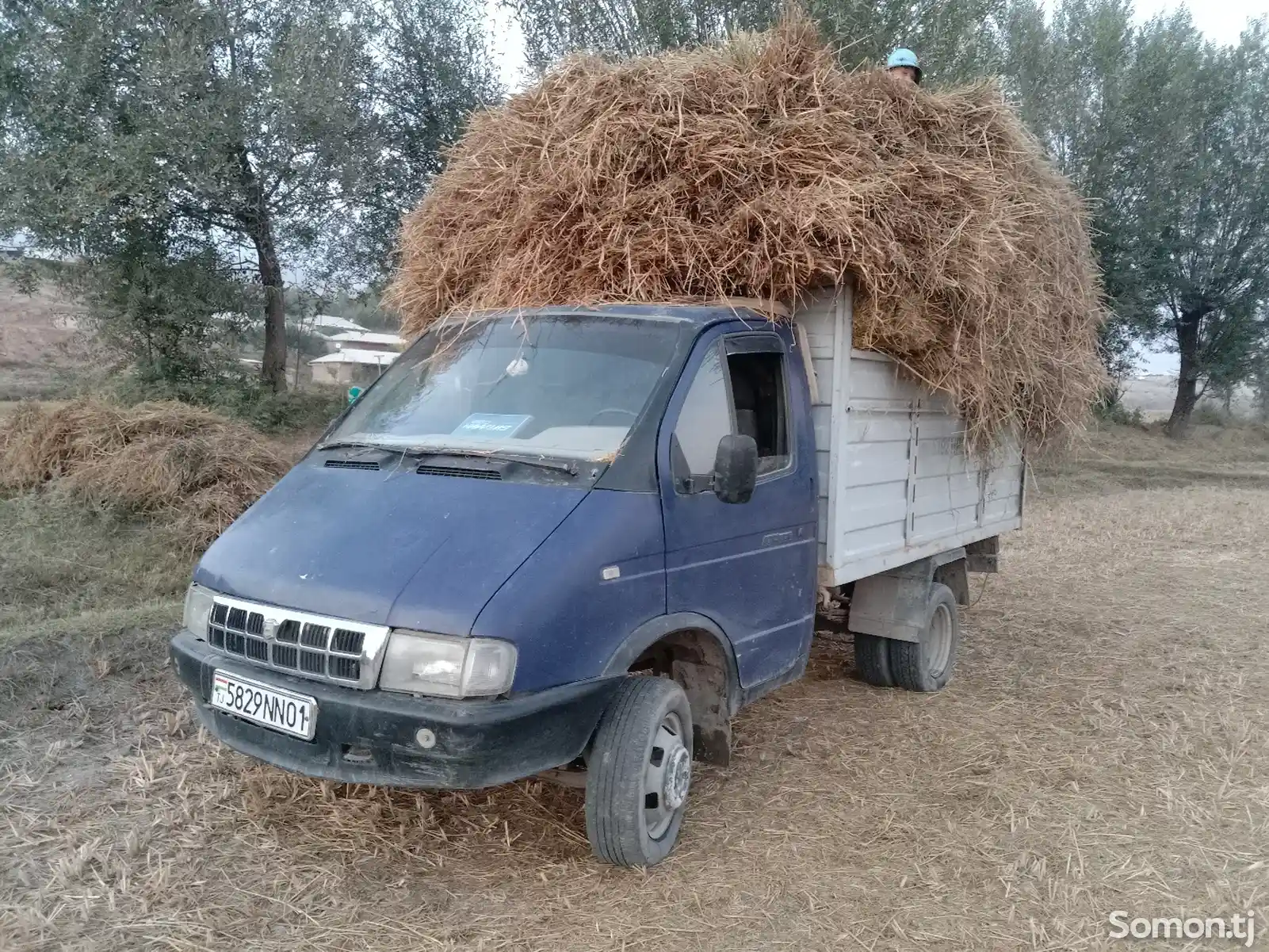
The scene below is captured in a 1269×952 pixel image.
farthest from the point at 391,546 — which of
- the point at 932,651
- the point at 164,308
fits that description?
the point at 164,308

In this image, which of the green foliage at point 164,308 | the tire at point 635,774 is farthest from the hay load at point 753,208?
the green foliage at point 164,308

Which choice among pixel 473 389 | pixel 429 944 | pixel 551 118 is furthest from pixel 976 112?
pixel 429 944

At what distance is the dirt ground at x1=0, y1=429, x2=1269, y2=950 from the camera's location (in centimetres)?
334

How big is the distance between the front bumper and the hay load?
203cm

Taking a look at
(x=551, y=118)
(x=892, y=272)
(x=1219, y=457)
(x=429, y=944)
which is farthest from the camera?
(x=1219, y=457)

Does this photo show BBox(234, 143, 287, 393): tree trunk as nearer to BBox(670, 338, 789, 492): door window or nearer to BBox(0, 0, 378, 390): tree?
BBox(0, 0, 378, 390): tree

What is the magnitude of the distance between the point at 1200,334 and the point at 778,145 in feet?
79.1

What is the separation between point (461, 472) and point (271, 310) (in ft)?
41.3

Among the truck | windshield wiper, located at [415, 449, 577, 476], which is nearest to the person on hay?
the truck

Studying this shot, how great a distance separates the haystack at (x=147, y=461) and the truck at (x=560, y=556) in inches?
180

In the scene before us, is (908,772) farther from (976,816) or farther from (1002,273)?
(1002,273)

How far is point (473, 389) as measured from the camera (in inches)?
170

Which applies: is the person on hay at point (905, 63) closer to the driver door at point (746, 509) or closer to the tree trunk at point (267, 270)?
the driver door at point (746, 509)

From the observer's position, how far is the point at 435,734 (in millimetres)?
3113
